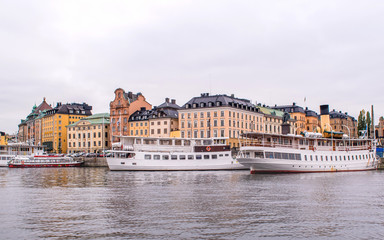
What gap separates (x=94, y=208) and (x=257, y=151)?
38802mm

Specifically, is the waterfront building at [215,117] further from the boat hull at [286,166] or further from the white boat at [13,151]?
the boat hull at [286,166]

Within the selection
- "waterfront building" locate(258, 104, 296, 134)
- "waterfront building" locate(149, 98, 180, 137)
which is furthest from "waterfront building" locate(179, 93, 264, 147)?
"waterfront building" locate(258, 104, 296, 134)

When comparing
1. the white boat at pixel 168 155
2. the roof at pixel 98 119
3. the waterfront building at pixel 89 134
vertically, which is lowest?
the white boat at pixel 168 155

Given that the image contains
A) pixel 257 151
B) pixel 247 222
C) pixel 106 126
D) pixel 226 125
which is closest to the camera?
pixel 247 222

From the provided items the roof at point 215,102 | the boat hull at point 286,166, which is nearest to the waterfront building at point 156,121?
the roof at point 215,102

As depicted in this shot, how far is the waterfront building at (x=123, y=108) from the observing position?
143250 mm

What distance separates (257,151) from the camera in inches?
2506

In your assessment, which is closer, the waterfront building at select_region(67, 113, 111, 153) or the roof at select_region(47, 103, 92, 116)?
the waterfront building at select_region(67, 113, 111, 153)

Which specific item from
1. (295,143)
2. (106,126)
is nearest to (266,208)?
(295,143)

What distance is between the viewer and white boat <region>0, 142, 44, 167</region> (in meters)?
110

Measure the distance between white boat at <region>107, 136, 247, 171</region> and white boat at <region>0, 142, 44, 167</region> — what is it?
4546 cm

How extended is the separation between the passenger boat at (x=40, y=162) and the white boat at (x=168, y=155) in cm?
3399

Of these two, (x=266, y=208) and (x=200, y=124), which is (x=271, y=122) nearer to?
(x=200, y=124)

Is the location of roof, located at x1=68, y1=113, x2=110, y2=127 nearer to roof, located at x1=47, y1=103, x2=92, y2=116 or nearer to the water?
roof, located at x1=47, y1=103, x2=92, y2=116
